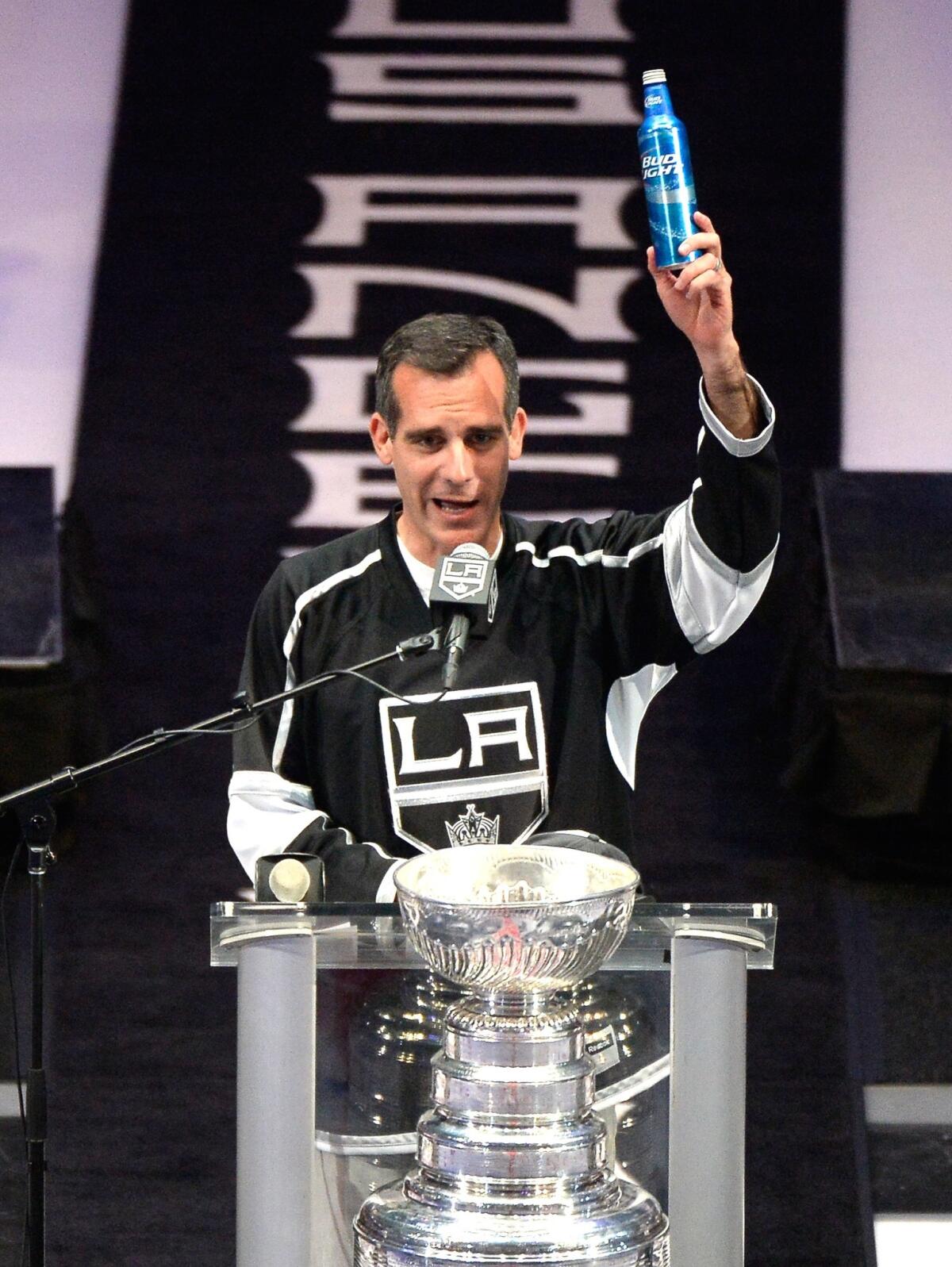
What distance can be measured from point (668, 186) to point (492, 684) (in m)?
0.67

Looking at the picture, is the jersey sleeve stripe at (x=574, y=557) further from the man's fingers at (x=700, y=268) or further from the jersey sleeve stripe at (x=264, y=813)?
the man's fingers at (x=700, y=268)

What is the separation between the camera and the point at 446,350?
2.38 meters

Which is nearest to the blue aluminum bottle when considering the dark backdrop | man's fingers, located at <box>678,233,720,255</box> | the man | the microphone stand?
man's fingers, located at <box>678,233,720,255</box>

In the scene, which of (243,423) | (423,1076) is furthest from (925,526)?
(423,1076)

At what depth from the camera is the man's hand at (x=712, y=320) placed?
2.00 metres

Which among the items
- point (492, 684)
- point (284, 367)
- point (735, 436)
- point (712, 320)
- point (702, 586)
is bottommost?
point (492, 684)

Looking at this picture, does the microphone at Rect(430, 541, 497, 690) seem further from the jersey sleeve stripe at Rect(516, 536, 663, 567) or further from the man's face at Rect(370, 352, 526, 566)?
the jersey sleeve stripe at Rect(516, 536, 663, 567)

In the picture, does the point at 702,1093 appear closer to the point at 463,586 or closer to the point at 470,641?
the point at 463,586

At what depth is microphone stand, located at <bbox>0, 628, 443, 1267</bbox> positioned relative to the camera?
1.91 meters

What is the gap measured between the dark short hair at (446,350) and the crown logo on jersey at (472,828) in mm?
473

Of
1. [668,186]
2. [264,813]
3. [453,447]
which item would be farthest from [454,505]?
[668,186]

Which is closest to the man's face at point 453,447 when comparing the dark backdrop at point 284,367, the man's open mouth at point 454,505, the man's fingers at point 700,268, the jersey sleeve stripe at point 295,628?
the man's open mouth at point 454,505

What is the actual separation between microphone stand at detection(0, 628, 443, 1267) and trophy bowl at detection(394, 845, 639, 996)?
1.01 feet

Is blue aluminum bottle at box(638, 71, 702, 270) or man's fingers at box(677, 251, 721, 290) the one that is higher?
blue aluminum bottle at box(638, 71, 702, 270)
